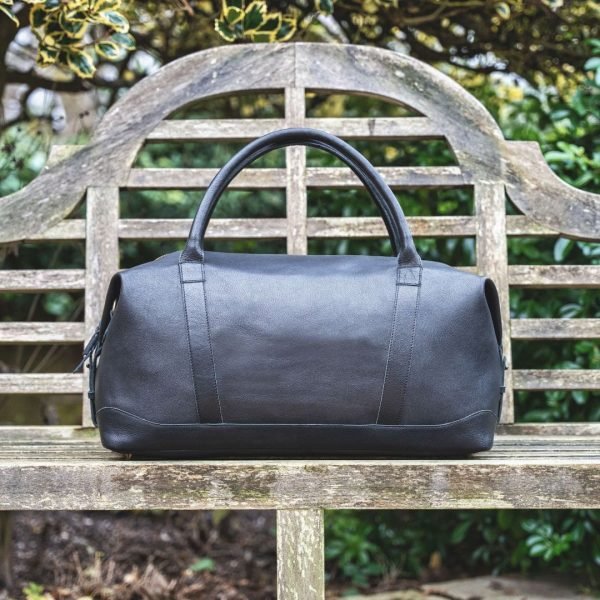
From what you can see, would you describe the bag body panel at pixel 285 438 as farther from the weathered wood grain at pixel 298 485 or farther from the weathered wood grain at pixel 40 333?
the weathered wood grain at pixel 40 333

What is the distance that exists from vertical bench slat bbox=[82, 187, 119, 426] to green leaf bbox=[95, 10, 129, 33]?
0.34 metres

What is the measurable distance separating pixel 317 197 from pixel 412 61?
0.55 metres

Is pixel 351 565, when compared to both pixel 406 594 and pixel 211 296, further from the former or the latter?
pixel 211 296

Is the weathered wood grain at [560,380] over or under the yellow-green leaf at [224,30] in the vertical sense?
under

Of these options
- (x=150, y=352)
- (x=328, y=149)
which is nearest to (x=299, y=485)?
(x=150, y=352)

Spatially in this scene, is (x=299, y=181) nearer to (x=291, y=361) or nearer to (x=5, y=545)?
(x=291, y=361)

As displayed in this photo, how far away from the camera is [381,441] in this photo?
122cm

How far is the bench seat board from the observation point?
3.81ft

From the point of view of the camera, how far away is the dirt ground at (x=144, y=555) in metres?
2.17

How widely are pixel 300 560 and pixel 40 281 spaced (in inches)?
34.5

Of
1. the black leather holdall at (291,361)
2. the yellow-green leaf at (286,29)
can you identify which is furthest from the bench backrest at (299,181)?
the black leather holdall at (291,361)

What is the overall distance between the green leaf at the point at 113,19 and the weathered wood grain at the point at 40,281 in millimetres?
521

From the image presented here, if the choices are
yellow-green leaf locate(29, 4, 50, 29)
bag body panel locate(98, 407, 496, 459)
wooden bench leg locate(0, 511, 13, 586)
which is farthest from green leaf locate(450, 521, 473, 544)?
yellow-green leaf locate(29, 4, 50, 29)

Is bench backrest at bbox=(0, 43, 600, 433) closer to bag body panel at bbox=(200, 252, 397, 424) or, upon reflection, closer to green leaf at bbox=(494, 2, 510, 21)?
green leaf at bbox=(494, 2, 510, 21)
